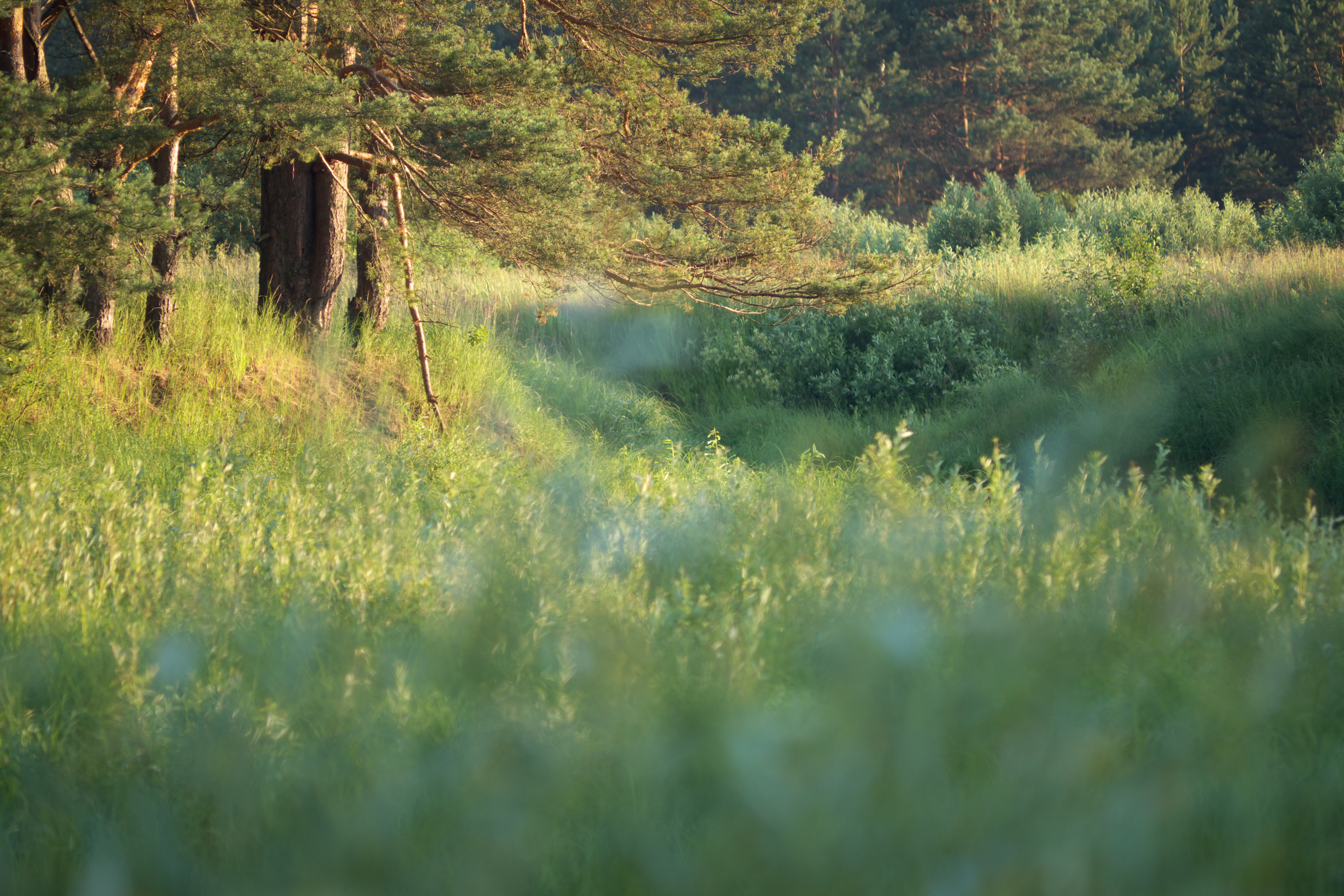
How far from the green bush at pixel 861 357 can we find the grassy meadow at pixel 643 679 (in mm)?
5520

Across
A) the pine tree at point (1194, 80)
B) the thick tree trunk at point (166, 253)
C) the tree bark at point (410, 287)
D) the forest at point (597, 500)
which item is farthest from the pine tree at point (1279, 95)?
the thick tree trunk at point (166, 253)

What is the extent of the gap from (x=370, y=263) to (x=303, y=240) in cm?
65

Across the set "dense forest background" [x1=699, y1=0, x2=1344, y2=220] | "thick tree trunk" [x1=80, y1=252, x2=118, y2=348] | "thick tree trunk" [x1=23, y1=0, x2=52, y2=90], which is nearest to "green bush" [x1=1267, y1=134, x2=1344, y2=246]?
"dense forest background" [x1=699, y1=0, x2=1344, y2=220]

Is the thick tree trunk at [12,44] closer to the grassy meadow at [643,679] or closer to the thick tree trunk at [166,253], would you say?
the thick tree trunk at [166,253]

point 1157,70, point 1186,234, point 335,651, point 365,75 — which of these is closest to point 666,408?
point 365,75

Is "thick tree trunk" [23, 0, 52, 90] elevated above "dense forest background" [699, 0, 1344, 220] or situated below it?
below

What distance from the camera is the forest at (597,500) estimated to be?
1.98 meters

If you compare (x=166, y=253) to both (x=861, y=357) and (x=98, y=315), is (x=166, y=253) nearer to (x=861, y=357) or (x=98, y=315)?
(x=98, y=315)

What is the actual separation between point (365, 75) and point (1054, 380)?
7408 millimetres

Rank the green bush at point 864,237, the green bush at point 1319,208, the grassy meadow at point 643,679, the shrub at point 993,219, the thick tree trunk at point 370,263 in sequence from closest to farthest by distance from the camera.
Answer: the grassy meadow at point 643,679, the thick tree trunk at point 370,263, the green bush at point 1319,208, the green bush at point 864,237, the shrub at point 993,219

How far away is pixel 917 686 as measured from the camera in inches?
96.7

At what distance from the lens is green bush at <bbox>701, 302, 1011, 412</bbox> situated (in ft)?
37.1

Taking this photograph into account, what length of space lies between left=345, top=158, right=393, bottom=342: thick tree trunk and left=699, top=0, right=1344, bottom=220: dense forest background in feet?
67.4

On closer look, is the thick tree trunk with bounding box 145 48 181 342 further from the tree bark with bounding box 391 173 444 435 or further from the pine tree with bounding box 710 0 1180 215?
the pine tree with bounding box 710 0 1180 215
